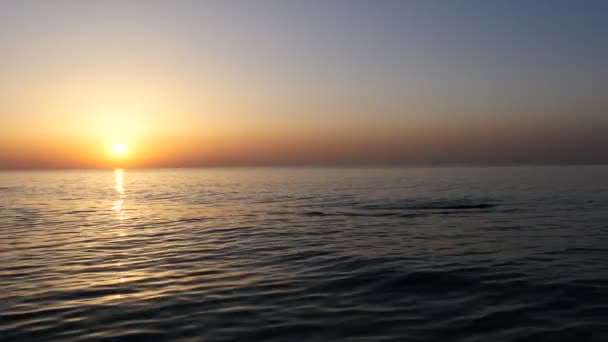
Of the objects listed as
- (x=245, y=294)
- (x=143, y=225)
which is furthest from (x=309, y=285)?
(x=143, y=225)

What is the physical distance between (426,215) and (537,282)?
65.2ft

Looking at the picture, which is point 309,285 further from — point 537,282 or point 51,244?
point 51,244

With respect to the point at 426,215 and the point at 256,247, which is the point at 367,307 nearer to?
the point at 256,247

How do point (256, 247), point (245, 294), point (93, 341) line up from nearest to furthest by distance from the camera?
1. point (93, 341)
2. point (245, 294)
3. point (256, 247)

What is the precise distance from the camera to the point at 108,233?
93.4 ft

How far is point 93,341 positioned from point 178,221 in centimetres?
2528

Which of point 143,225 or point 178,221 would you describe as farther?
point 178,221

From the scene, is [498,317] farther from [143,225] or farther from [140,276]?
[143,225]

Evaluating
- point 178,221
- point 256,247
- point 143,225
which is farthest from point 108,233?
point 256,247

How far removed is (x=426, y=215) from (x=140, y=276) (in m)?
23.1

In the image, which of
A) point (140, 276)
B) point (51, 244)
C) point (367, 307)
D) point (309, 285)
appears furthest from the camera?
point (51, 244)

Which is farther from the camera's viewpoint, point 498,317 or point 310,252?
point 310,252

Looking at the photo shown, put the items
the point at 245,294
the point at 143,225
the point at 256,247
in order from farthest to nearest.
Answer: the point at 143,225
the point at 256,247
the point at 245,294

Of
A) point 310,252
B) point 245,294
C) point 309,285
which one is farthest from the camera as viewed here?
point 310,252
